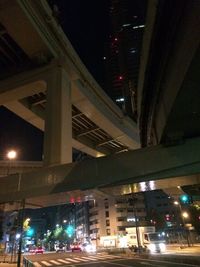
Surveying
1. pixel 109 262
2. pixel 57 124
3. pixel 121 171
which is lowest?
pixel 109 262

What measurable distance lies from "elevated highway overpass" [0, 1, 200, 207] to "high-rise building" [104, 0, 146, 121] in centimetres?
1220

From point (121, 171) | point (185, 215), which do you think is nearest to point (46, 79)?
point (121, 171)

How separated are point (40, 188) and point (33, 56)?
10.9m

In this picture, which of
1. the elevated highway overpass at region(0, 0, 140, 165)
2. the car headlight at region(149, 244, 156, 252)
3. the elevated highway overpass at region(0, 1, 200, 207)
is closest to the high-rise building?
the elevated highway overpass at region(0, 0, 140, 165)

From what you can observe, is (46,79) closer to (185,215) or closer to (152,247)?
(152,247)

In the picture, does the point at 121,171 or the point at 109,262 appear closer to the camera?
the point at 121,171

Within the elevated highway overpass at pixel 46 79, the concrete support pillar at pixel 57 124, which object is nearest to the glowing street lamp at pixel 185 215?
the elevated highway overpass at pixel 46 79

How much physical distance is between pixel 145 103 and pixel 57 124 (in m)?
5.75

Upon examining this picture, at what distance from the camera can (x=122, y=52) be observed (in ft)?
141

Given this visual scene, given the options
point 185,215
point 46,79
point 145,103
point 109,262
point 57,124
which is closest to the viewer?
point 145,103

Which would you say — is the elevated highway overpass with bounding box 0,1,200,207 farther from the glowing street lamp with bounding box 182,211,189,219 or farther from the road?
the glowing street lamp with bounding box 182,211,189,219

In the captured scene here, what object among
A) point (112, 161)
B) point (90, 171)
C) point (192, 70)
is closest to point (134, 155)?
point (112, 161)

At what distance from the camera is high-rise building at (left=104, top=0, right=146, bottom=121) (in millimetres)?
33338

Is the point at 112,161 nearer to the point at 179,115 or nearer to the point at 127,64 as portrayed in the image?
the point at 179,115
